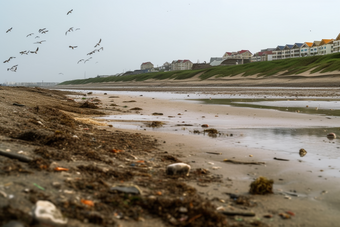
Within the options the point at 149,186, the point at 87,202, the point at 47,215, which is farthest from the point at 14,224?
the point at 149,186

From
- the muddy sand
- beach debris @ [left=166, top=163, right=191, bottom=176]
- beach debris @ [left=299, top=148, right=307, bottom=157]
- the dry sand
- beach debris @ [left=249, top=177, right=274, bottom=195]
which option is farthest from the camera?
beach debris @ [left=299, top=148, right=307, bottom=157]

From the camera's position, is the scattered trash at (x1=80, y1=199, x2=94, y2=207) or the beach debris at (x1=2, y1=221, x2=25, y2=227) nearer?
the beach debris at (x1=2, y1=221, x2=25, y2=227)

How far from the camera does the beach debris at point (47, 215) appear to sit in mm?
2785

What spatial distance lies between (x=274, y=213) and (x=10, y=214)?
2.84m

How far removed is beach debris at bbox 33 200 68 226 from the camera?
2.79 meters

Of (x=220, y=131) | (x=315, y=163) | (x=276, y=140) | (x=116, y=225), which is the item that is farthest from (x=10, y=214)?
(x=220, y=131)

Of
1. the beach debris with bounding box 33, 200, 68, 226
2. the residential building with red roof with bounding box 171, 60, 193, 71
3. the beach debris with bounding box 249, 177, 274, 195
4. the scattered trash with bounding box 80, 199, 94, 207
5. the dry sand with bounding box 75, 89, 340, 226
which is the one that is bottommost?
the dry sand with bounding box 75, 89, 340, 226

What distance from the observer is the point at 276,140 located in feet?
27.8

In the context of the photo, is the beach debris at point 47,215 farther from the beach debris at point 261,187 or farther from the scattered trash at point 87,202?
the beach debris at point 261,187

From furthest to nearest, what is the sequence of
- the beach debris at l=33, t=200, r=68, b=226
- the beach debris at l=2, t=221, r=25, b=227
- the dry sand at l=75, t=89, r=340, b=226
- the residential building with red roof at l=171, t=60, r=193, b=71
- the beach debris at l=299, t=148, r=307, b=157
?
the residential building with red roof at l=171, t=60, r=193, b=71, the beach debris at l=299, t=148, r=307, b=157, the dry sand at l=75, t=89, r=340, b=226, the beach debris at l=33, t=200, r=68, b=226, the beach debris at l=2, t=221, r=25, b=227

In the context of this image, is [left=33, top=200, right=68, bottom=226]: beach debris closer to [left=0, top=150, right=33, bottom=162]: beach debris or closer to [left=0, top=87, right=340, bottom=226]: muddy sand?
[left=0, top=87, right=340, bottom=226]: muddy sand

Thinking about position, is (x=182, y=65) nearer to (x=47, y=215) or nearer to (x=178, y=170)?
(x=178, y=170)

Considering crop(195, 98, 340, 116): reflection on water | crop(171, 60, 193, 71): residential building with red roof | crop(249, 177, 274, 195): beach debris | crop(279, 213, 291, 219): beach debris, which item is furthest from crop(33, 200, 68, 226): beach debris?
crop(171, 60, 193, 71): residential building with red roof

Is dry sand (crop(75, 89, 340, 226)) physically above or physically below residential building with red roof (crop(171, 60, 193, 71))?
below
